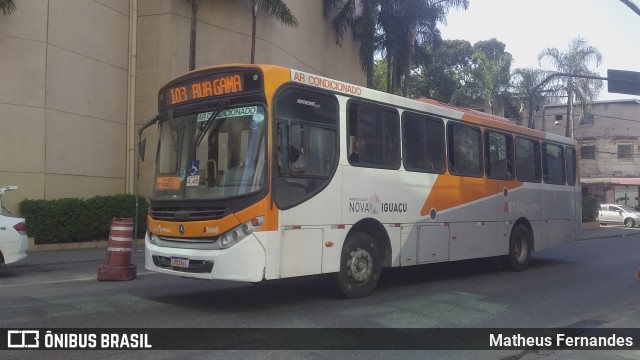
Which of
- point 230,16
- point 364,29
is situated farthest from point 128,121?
point 364,29

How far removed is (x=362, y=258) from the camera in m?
8.64

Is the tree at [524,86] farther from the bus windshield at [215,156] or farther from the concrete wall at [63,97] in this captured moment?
Answer: the bus windshield at [215,156]

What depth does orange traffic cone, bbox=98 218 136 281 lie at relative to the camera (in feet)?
33.0

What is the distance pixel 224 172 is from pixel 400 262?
354cm

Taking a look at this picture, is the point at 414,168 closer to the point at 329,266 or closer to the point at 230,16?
the point at 329,266

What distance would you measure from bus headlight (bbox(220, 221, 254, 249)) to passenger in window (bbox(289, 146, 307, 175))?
0.99 metres

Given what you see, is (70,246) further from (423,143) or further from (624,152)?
(624,152)

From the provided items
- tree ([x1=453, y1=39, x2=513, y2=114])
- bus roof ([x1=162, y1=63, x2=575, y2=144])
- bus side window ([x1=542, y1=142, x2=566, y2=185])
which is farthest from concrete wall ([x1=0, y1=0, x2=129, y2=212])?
tree ([x1=453, y1=39, x2=513, y2=114])

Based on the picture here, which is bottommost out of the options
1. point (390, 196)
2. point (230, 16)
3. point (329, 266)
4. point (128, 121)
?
point (329, 266)

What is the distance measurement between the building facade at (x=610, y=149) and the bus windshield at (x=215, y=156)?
4509 centimetres

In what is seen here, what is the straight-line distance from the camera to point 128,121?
69.2 feet

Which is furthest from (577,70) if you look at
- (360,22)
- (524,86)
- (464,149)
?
(464,149)

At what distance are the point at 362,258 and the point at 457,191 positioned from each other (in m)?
3.12

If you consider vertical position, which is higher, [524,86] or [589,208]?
[524,86]
